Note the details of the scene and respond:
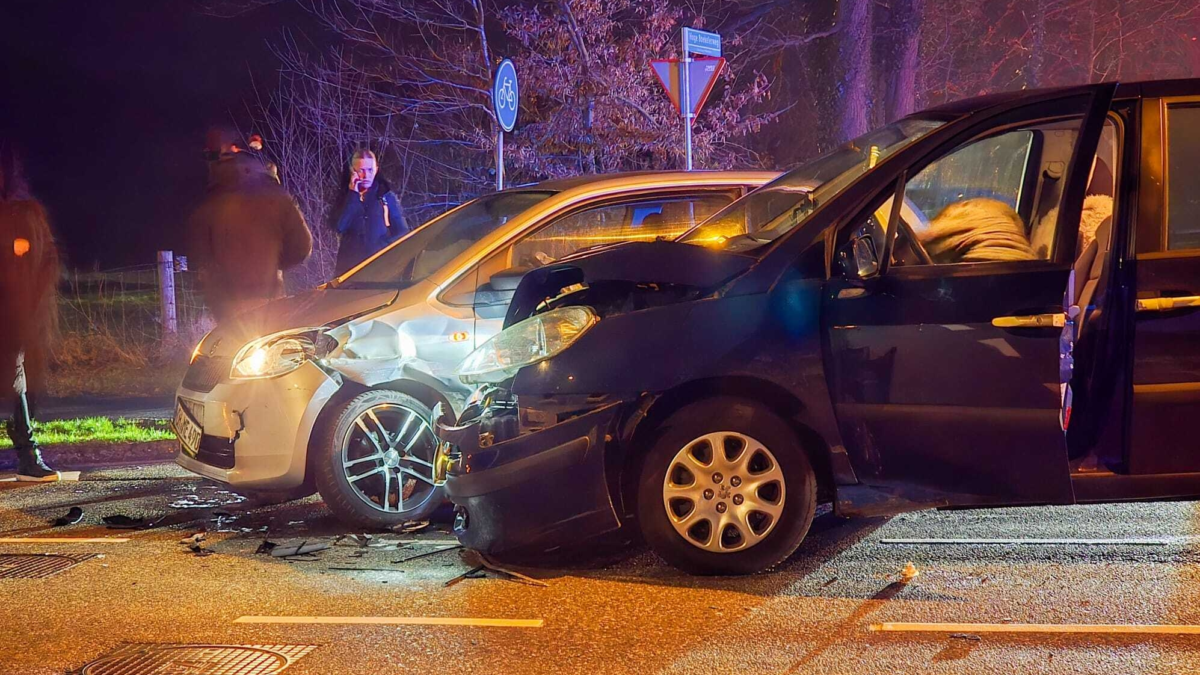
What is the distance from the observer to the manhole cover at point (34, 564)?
5.23 meters

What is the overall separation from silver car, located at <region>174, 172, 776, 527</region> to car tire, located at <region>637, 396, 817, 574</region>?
136cm

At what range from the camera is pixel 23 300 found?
307 inches

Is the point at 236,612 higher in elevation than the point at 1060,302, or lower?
lower

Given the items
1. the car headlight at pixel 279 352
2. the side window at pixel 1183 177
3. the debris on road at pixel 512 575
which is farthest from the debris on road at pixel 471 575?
the side window at pixel 1183 177

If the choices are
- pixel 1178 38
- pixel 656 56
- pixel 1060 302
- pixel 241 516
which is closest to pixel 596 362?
pixel 1060 302

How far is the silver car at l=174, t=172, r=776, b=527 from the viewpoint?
19.1 feet

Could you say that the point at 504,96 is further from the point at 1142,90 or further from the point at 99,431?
the point at 1142,90

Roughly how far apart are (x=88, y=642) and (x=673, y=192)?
3647mm

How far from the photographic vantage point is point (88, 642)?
4219 mm

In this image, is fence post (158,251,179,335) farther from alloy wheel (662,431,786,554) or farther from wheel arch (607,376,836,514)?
alloy wheel (662,431,786,554)

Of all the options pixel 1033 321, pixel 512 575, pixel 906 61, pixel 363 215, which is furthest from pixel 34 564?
pixel 906 61

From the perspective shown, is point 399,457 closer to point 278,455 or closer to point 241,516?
point 278,455

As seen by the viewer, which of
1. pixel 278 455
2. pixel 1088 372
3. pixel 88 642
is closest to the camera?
pixel 88 642

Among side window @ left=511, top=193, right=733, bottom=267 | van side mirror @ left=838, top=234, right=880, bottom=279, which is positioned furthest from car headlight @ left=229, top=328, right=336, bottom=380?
van side mirror @ left=838, top=234, right=880, bottom=279
